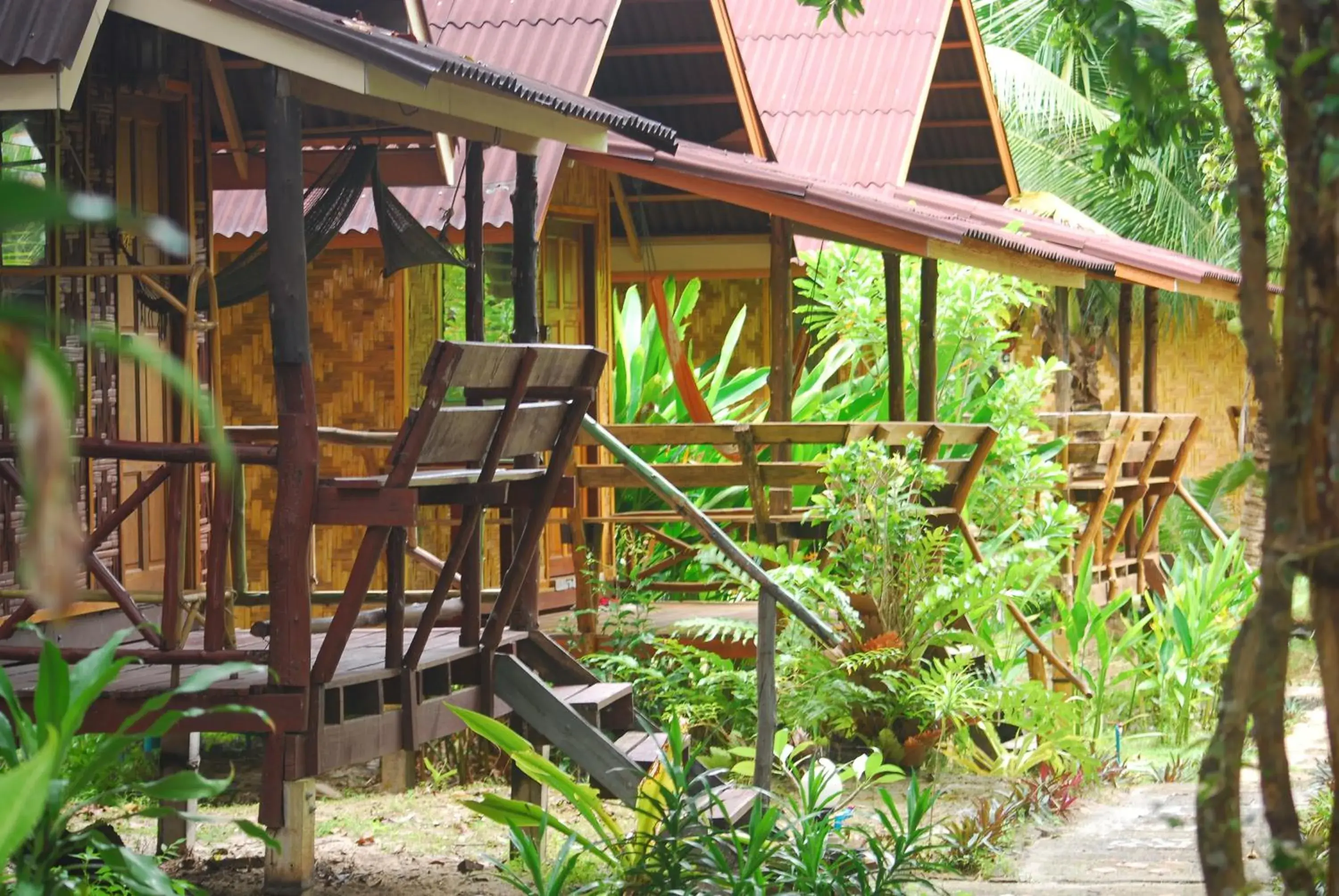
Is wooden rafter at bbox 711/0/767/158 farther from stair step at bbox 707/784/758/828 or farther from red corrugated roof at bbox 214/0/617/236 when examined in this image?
stair step at bbox 707/784/758/828

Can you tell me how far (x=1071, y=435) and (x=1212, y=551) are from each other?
1.31m

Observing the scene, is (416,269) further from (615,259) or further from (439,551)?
(615,259)

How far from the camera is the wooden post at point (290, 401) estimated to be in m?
5.93

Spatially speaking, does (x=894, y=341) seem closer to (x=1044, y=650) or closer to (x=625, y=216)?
(x=1044, y=650)

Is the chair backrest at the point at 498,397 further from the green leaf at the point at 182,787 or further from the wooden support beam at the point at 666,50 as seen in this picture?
the wooden support beam at the point at 666,50

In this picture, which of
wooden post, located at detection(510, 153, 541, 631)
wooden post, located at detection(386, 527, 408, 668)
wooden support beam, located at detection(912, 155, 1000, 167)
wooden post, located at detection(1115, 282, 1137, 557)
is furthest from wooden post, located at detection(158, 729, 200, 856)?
wooden support beam, located at detection(912, 155, 1000, 167)

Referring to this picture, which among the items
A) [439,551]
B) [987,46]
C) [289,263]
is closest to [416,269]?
[439,551]

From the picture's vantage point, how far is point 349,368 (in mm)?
11469

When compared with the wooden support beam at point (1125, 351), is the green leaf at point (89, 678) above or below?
below

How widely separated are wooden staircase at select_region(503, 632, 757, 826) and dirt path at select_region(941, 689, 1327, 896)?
1.00 meters

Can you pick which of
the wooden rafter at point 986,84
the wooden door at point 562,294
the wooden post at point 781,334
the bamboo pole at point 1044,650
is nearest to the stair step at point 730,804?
the bamboo pole at point 1044,650

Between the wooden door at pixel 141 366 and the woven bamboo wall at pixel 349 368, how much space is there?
10.2 ft

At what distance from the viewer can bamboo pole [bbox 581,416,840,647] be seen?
6777mm

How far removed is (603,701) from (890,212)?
12.2 ft
